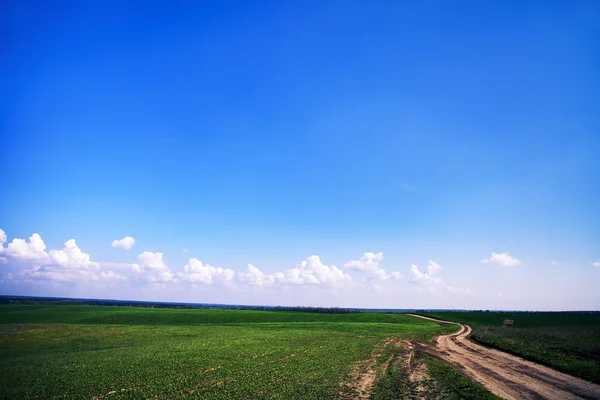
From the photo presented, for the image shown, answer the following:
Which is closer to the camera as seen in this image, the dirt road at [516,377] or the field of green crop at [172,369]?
the dirt road at [516,377]

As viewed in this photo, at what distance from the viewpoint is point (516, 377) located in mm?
24672

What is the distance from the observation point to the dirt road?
66.0ft

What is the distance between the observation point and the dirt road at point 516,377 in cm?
2012

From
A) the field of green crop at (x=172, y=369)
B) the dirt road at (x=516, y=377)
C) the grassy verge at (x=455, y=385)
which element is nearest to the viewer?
the grassy verge at (x=455, y=385)

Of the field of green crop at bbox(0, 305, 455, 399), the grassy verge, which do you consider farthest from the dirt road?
the field of green crop at bbox(0, 305, 455, 399)

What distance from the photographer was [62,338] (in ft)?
168

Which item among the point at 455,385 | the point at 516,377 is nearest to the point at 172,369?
the point at 455,385

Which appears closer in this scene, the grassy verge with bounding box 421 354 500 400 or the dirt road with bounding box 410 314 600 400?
the grassy verge with bounding box 421 354 500 400

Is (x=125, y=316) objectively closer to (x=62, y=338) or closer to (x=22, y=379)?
(x=62, y=338)

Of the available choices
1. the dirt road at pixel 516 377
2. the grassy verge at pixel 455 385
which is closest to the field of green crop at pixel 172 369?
the grassy verge at pixel 455 385

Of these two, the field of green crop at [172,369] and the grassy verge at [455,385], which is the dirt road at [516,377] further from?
the field of green crop at [172,369]

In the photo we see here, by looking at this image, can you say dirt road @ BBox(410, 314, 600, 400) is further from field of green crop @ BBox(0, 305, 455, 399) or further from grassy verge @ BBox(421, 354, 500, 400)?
field of green crop @ BBox(0, 305, 455, 399)

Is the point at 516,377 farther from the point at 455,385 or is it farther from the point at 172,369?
the point at 172,369

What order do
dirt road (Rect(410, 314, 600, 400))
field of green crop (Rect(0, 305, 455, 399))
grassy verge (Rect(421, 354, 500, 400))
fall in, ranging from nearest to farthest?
grassy verge (Rect(421, 354, 500, 400))
dirt road (Rect(410, 314, 600, 400))
field of green crop (Rect(0, 305, 455, 399))
